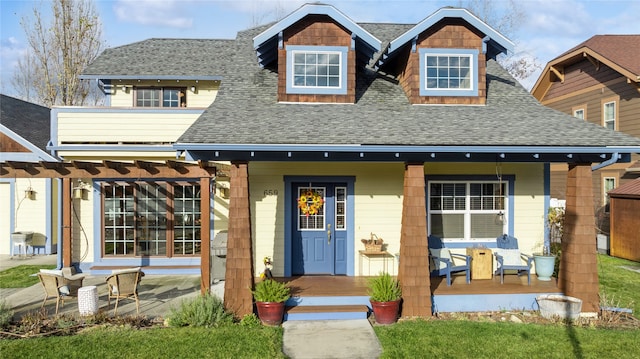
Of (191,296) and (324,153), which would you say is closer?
(324,153)

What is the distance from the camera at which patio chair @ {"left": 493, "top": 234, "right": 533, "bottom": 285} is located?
31.8ft

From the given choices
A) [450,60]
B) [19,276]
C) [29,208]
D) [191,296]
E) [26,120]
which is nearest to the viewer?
[191,296]

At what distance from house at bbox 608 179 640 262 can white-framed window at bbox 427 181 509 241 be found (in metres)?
7.03

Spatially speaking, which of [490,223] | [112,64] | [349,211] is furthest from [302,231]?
[112,64]

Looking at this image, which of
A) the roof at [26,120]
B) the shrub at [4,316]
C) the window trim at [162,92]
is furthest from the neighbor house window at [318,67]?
the roof at [26,120]

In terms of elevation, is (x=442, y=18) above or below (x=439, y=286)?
above

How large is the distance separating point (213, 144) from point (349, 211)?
154 inches

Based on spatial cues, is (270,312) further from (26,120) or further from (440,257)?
(26,120)

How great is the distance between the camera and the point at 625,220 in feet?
49.7

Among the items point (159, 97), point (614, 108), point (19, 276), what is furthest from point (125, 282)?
point (614, 108)

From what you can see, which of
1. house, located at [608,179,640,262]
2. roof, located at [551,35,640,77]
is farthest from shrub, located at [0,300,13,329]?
roof, located at [551,35,640,77]

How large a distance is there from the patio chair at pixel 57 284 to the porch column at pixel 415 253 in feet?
20.6

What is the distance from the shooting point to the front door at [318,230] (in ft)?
34.3

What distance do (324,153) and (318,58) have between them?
3.01 m
